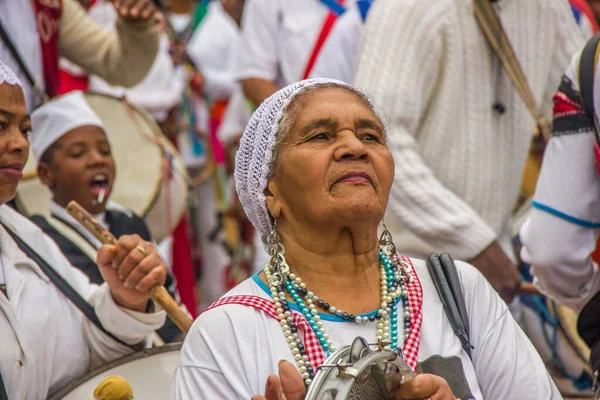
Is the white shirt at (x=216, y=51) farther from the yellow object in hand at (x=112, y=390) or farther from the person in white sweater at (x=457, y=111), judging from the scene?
the yellow object in hand at (x=112, y=390)

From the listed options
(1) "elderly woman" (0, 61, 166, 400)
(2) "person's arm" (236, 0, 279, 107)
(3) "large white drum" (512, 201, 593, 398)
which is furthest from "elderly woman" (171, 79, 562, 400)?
(2) "person's arm" (236, 0, 279, 107)

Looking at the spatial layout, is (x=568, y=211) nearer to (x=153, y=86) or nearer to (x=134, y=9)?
(x=134, y=9)

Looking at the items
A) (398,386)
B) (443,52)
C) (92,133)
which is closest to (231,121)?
(92,133)

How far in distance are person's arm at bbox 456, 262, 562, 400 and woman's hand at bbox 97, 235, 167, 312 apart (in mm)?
1064

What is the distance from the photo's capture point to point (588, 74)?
12.4 feet

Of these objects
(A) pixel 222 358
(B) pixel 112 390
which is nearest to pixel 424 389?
(A) pixel 222 358

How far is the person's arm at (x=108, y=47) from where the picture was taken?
578 cm

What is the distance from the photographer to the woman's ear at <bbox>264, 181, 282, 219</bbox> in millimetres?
3166

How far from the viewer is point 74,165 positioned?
17.1 ft

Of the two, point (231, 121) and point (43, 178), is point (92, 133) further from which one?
point (231, 121)

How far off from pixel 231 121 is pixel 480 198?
423cm

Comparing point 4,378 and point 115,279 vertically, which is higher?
point 115,279

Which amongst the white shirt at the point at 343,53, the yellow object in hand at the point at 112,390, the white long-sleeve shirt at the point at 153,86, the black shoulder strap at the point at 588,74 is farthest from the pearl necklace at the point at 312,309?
the white long-sleeve shirt at the point at 153,86

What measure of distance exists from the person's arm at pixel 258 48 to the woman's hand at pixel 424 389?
4224 mm
